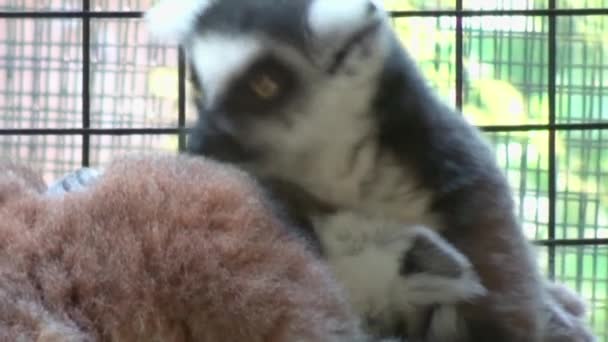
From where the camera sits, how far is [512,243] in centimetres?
107

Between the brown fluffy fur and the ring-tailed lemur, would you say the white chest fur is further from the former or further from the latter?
the brown fluffy fur

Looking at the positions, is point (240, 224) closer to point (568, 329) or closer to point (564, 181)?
point (568, 329)

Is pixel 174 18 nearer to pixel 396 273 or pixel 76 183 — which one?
pixel 76 183

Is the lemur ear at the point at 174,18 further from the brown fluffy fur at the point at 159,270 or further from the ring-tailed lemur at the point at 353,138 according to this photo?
the brown fluffy fur at the point at 159,270

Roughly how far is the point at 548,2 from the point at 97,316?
83 cm

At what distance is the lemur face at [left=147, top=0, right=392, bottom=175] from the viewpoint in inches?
39.5

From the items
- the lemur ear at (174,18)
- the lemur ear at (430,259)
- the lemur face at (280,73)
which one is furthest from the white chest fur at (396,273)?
the lemur ear at (174,18)

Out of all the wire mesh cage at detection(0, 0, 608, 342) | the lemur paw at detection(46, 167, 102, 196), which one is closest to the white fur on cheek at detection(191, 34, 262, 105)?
the lemur paw at detection(46, 167, 102, 196)

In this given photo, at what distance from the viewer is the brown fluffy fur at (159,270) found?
72 cm

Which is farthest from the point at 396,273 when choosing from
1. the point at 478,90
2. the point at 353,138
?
the point at 478,90

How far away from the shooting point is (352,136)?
1.06 metres

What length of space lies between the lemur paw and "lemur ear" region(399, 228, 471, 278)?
28 cm

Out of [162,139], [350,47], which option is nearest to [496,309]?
[350,47]

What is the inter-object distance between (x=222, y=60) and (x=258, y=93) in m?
0.05
